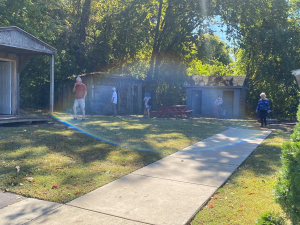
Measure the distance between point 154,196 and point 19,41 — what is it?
9.02 meters

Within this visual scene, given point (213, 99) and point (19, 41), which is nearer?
point (19, 41)

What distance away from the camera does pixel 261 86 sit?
1068 inches

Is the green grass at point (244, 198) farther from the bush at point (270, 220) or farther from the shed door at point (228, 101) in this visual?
the shed door at point (228, 101)

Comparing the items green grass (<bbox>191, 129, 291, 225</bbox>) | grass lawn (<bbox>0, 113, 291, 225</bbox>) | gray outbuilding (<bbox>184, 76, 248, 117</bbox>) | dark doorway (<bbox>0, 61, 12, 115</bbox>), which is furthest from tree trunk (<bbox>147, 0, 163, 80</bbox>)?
green grass (<bbox>191, 129, 291, 225</bbox>)

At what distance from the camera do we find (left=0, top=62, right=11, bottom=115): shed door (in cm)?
1407

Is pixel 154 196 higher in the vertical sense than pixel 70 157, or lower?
lower

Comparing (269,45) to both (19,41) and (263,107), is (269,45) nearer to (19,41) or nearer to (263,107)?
(263,107)

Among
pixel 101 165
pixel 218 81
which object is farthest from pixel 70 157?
pixel 218 81

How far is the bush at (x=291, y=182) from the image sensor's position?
3266 millimetres

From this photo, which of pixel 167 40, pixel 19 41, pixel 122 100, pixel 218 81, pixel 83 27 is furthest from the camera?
pixel 218 81

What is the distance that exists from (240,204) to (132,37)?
20.1 m

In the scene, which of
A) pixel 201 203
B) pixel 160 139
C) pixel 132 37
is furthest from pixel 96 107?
pixel 201 203

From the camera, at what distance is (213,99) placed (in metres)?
27.2

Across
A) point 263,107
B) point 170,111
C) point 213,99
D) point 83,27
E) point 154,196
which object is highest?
point 83,27
